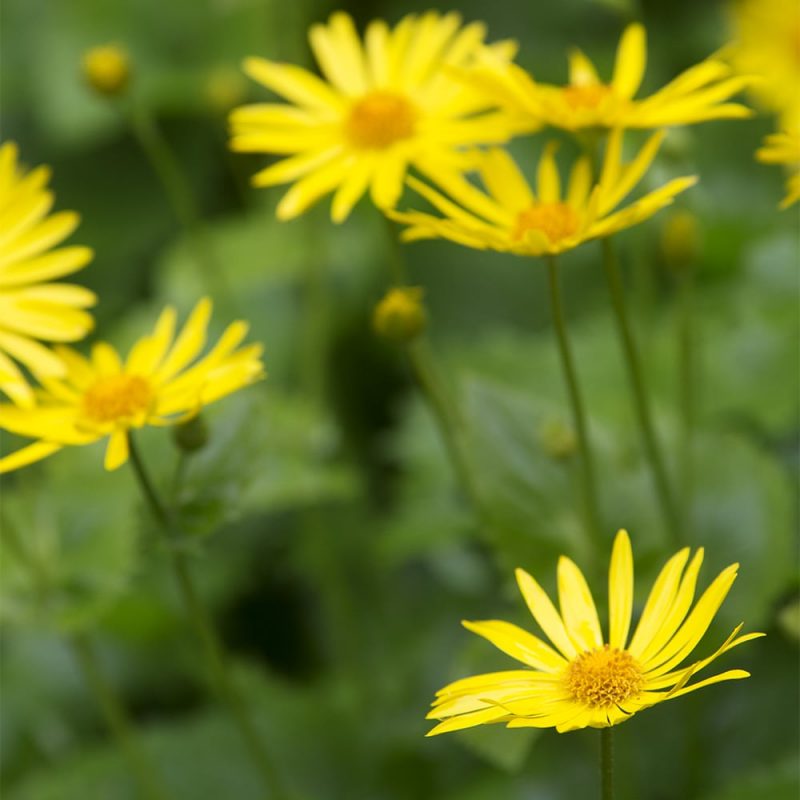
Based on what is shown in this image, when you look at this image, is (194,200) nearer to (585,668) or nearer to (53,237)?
(53,237)

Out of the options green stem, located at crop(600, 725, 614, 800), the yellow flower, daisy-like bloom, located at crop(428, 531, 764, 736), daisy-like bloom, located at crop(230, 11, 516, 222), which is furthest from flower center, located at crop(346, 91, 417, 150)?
green stem, located at crop(600, 725, 614, 800)

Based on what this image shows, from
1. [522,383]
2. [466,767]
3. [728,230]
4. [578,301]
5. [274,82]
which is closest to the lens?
[274,82]

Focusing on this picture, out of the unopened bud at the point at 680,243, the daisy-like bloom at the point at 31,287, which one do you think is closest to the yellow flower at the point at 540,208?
the unopened bud at the point at 680,243

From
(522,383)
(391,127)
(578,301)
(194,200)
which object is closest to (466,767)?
(522,383)

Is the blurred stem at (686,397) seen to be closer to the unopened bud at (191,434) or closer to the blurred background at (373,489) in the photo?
the blurred background at (373,489)

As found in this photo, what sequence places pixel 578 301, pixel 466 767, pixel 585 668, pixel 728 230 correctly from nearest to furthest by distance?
pixel 585 668 → pixel 466 767 → pixel 728 230 → pixel 578 301
